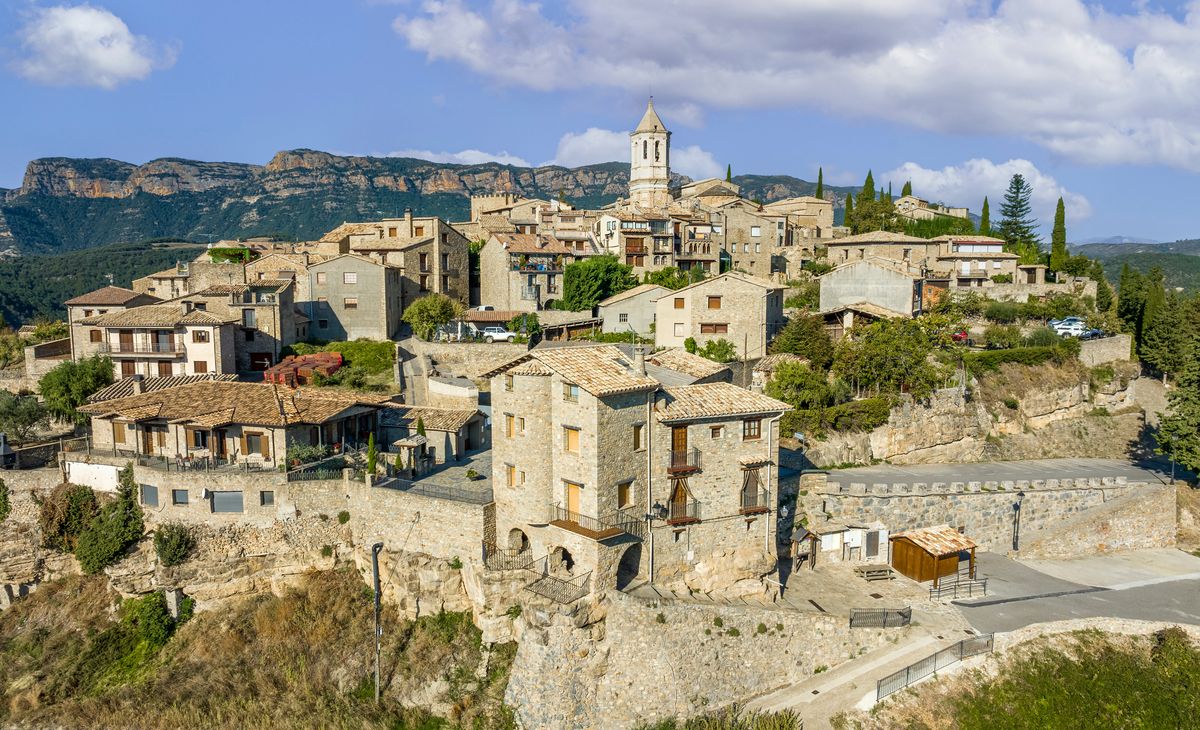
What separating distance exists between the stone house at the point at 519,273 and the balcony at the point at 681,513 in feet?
123

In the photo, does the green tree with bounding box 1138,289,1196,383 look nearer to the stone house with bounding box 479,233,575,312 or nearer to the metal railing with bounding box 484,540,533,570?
the stone house with bounding box 479,233,575,312

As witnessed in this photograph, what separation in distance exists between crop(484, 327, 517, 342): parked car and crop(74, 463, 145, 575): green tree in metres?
24.6

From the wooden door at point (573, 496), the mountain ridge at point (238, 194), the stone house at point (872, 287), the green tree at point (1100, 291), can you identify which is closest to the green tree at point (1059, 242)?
the green tree at point (1100, 291)

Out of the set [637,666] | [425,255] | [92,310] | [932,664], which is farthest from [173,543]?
[425,255]

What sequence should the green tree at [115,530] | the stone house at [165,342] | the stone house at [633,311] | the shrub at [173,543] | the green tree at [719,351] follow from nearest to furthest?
the shrub at [173,543]
the green tree at [115,530]
the stone house at [165,342]
the green tree at [719,351]
the stone house at [633,311]

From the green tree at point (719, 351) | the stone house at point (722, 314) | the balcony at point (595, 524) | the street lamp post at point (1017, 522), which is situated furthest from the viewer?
the stone house at point (722, 314)

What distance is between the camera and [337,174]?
175 m

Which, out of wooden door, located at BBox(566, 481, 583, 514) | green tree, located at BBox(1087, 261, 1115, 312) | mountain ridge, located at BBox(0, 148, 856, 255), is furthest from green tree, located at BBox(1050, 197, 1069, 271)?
mountain ridge, located at BBox(0, 148, 856, 255)

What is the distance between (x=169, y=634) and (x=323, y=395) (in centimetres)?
1199

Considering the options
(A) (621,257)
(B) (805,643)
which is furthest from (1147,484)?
(A) (621,257)

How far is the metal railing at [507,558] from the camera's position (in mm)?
29156

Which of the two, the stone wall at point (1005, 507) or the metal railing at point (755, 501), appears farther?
the stone wall at point (1005, 507)

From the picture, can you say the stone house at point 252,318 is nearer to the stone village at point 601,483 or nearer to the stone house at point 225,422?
the stone village at point 601,483

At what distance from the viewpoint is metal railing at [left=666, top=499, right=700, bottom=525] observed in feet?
92.0
